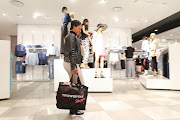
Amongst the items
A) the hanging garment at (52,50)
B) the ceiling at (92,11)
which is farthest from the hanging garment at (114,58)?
the hanging garment at (52,50)

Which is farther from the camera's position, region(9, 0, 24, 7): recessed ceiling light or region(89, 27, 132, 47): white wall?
region(89, 27, 132, 47): white wall

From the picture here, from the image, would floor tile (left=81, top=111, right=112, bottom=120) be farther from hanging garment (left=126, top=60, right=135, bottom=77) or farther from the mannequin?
hanging garment (left=126, top=60, right=135, bottom=77)

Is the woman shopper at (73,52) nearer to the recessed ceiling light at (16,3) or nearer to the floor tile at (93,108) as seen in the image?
the floor tile at (93,108)

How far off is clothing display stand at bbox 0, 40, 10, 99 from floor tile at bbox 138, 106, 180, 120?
2.79 m

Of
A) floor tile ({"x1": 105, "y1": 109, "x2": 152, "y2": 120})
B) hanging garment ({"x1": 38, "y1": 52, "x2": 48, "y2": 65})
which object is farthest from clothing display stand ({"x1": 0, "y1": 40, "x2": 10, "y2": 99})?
hanging garment ({"x1": 38, "y1": 52, "x2": 48, "y2": 65})

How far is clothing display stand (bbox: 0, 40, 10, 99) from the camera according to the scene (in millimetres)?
2720

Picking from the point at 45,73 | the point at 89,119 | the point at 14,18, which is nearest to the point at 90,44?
the point at 89,119

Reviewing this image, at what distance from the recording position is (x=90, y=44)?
13.0 ft

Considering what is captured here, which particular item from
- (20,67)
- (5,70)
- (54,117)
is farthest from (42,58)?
(54,117)

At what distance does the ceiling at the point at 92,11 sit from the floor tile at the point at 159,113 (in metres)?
4.11

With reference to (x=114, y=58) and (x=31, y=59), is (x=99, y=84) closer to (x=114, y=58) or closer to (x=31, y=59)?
(x=114, y=58)

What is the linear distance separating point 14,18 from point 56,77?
4.87 metres

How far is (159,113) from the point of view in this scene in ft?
5.93

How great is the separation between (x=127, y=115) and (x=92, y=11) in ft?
16.4
